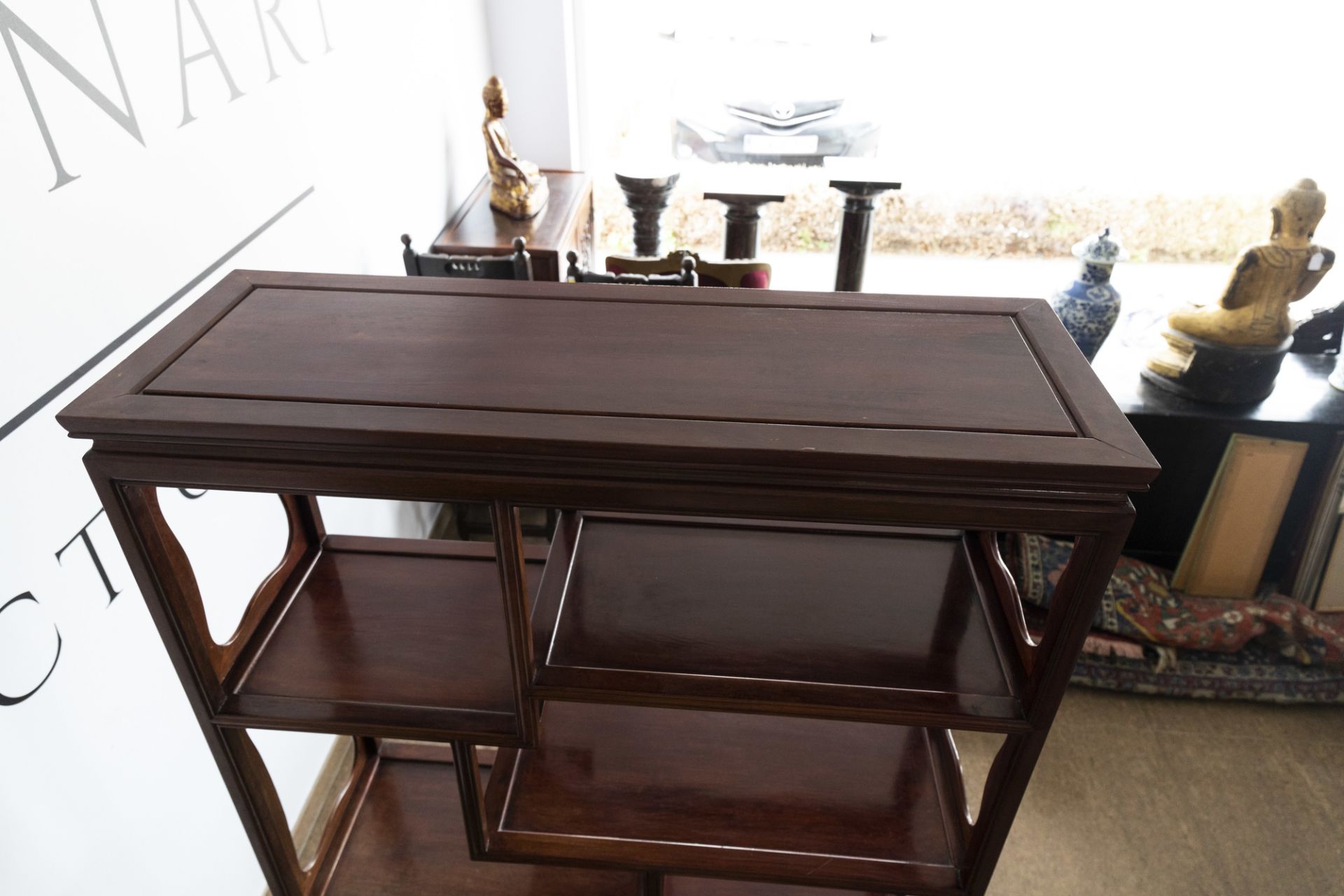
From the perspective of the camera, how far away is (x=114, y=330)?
1211 mm

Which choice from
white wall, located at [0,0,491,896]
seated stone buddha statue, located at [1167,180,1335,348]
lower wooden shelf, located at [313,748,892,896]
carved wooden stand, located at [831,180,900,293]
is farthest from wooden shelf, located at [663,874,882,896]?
seated stone buddha statue, located at [1167,180,1335,348]

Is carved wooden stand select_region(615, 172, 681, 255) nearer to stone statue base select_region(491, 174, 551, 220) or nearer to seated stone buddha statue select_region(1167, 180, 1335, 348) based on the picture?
stone statue base select_region(491, 174, 551, 220)

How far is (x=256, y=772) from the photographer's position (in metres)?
1.14

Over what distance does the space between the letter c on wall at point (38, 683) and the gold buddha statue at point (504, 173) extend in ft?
6.75

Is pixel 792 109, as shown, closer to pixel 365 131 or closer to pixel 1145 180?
pixel 1145 180

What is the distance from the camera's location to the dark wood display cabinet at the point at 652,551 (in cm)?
82

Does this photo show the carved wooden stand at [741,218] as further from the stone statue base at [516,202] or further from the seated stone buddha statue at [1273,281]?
the seated stone buddha statue at [1273,281]

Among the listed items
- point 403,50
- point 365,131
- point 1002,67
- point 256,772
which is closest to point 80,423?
point 256,772

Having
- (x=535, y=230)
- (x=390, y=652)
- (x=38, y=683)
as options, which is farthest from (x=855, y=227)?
(x=38, y=683)

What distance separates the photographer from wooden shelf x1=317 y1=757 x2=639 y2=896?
147cm

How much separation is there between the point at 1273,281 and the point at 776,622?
5.98ft

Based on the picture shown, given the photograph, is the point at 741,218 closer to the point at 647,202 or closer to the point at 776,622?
the point at 647,202

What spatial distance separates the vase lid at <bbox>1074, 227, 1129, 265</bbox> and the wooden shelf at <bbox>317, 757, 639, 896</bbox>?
1.91 metres

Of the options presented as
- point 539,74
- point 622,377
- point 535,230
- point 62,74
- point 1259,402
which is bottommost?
point 1259,402
